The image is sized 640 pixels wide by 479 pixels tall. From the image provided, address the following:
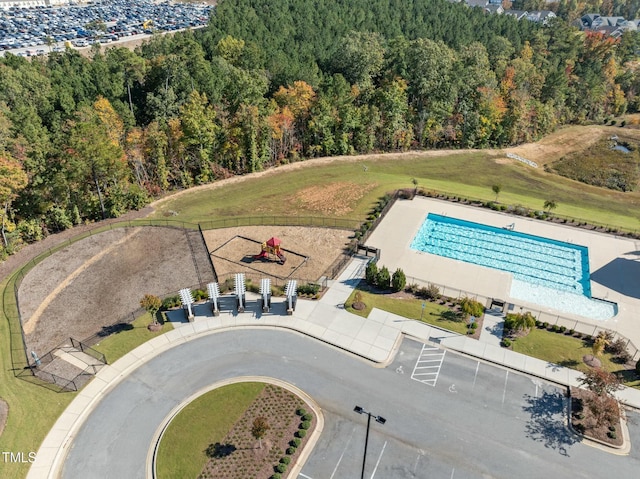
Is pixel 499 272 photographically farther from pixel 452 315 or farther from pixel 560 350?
pixel 560 350

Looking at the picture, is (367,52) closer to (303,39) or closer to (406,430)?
(303,39)

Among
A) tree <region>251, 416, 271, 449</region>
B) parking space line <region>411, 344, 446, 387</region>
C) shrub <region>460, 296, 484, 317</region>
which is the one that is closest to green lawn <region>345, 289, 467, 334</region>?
shrub <region>460, 296, 484, 317</region>

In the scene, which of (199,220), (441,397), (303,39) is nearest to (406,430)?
(441,397)

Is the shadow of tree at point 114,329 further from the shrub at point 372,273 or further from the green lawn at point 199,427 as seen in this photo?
the shrub at point 372,273

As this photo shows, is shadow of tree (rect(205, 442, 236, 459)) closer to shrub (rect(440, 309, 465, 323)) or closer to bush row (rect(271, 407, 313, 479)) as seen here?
bush row (rect(271, 407, 313, 479))

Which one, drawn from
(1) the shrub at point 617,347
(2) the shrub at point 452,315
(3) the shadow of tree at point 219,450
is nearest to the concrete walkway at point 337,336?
(2) the shrub at point 452,315

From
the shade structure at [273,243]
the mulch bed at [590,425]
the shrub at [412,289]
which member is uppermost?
the shade structure at [273,243]
